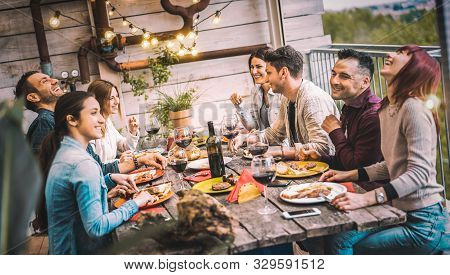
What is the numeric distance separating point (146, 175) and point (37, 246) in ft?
1.75

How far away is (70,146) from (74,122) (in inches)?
2.6

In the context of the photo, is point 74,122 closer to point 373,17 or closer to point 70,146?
point 70,146

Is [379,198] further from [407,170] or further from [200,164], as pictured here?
[200,164]

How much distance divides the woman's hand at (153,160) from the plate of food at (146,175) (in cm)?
2

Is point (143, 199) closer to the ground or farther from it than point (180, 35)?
closer to the ground

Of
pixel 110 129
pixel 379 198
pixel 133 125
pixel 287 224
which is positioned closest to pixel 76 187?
pixel 287 224

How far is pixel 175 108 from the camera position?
1.60 m

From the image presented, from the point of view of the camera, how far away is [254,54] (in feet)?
5.25

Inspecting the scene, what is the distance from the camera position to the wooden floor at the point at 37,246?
1.21 m

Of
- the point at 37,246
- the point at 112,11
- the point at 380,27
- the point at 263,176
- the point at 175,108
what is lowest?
the point at 37,246

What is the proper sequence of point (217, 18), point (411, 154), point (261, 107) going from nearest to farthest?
point (411, 154)
point (217, 18)
point (261, 107)

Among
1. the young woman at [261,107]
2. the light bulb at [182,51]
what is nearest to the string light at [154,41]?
the light bulb at [182,51]

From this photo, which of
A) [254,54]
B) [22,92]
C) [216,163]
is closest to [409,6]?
[254,54]

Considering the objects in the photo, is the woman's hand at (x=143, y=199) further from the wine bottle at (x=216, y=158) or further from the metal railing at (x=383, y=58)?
the metal railing at (x=383, y=58)
